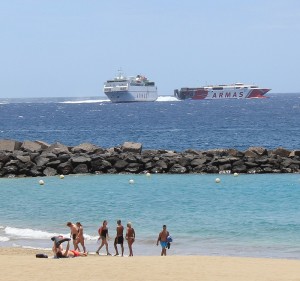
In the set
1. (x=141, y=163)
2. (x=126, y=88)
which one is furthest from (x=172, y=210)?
(x=126, y=88)

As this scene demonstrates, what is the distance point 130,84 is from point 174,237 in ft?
534

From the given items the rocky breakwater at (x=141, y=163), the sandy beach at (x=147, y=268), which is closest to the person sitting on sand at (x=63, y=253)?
the sandy beach at (x=147, y=268)

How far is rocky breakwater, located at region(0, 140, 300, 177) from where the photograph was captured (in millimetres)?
44125

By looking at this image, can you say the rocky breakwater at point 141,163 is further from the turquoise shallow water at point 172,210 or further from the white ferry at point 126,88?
the white ferry at point 126,88

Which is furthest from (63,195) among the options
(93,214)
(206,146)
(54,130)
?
(54,130)

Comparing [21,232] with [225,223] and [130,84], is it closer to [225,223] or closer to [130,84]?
[225,223]

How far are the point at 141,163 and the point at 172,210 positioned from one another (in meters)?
12.3

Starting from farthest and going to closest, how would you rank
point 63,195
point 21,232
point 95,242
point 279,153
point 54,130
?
point 54,130 < point 279,153 < point 63,195 < point 21,232 < point 95,242

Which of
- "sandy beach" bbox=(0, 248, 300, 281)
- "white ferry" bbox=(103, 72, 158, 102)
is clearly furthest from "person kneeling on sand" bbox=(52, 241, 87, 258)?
"white ferry" bbox=(103, 72, 158, 102)

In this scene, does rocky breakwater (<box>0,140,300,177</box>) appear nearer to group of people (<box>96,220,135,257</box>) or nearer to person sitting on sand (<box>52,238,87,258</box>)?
group of people (<box>96,220,135,257</box>)

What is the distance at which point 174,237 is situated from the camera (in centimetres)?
2709

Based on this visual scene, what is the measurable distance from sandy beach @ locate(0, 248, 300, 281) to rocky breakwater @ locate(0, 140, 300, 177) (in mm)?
22262

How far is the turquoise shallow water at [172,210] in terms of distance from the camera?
85.3 feet

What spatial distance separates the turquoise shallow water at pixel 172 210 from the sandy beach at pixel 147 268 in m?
3.23
